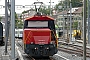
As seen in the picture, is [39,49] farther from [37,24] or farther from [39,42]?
[37,24]

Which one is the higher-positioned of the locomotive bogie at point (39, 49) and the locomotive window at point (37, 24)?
the locomotive window at point (37, 24)

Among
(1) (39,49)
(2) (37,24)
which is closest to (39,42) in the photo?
(1) (39,49)

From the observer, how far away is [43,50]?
18781mm

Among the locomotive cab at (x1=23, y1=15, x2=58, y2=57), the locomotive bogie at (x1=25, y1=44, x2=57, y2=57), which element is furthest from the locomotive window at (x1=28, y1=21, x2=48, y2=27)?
the locomotive bogie at (x1=25, y1=44, x2=57, y2=57)

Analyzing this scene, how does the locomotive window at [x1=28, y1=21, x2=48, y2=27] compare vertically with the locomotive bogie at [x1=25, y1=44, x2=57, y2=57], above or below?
above

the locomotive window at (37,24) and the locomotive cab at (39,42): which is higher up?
the locomotive window at (37,24)

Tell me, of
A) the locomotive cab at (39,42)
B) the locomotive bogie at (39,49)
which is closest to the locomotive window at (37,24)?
the locomotive cab at (39,42)

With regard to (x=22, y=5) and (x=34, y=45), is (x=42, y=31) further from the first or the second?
(x=22, y=5)

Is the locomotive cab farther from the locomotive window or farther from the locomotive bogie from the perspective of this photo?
the locomotive window

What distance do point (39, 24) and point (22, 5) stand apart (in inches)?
1163

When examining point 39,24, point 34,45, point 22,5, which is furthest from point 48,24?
point 22,5

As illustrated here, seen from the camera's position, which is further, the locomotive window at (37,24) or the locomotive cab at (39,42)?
the locomotive window at (37,24)

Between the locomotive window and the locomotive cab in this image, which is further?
the locomotive window

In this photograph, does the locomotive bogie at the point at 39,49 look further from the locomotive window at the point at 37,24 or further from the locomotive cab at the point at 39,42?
the locomotive window at the point at 37,24
